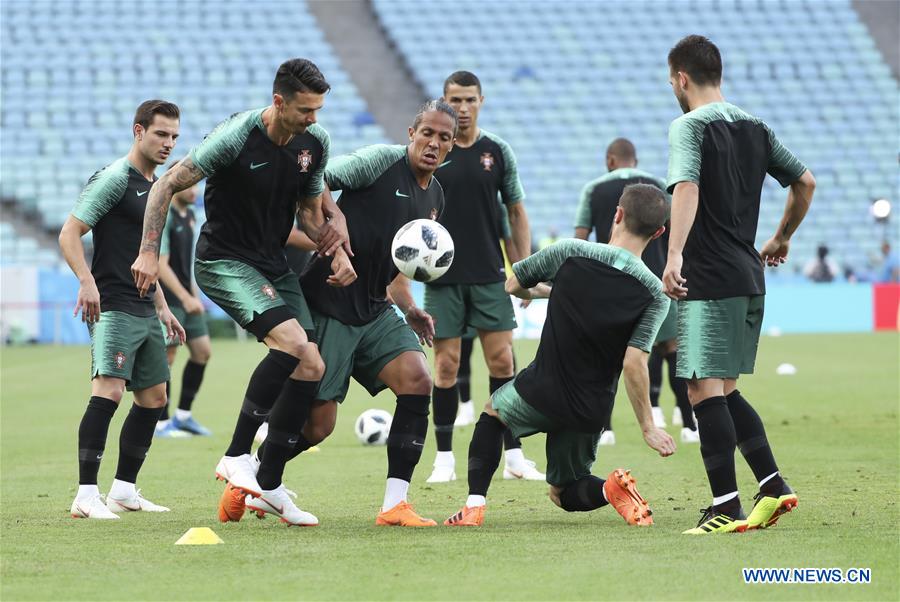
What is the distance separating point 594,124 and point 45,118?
1279 centimetres

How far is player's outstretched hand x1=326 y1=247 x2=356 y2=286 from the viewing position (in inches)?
230

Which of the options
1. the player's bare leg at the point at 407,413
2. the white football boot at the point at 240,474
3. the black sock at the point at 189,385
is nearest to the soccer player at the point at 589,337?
the player's bare leg at the point at 407,413

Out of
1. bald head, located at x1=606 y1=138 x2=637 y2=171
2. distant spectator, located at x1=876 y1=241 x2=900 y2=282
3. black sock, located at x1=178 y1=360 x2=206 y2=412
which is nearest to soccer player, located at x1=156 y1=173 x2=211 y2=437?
black sock, located at x1=178 y1=360 x2=206 y2=412

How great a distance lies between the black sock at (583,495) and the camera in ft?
19.5

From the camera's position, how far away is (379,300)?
6.38m

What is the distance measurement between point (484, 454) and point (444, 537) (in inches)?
22.7

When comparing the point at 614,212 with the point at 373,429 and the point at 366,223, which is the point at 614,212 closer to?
the point at 373,429

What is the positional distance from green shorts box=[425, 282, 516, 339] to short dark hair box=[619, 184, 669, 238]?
7.99 ft

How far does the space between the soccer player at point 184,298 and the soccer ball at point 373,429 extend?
1.55 metres

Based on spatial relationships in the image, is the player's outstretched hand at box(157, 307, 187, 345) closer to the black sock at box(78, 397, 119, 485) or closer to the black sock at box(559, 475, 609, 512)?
the black sock at box(78, 397, 119, 485)

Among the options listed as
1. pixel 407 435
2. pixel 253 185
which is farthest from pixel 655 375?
pixel 253 185

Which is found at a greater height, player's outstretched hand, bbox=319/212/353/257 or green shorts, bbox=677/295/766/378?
player's outstretched hand, bbox=319/212/353/257

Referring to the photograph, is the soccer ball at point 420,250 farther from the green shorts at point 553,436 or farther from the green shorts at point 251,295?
the green shorts at point 553,436

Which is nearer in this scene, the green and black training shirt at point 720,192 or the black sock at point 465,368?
the green and black training shirt at point 720,192
